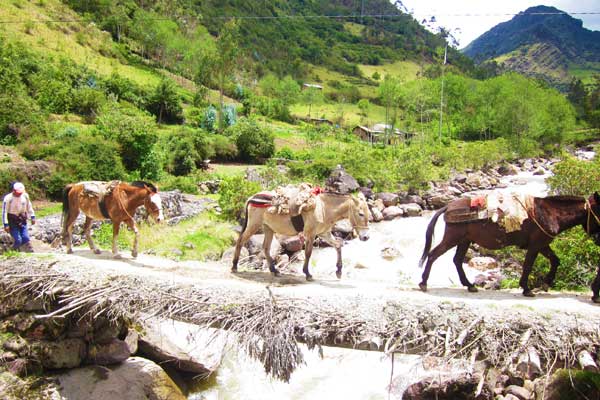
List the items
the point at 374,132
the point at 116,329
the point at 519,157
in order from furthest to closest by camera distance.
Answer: the point at 374,132
the point at 519,157
the point at 116,329

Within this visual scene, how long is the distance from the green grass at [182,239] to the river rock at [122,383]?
4186 mm

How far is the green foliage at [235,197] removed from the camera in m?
19.8

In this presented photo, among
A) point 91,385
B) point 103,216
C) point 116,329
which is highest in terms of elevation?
point 103,216

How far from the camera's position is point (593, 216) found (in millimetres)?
7648

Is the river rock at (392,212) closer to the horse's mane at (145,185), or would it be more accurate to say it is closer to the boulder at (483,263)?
the boulder at (483,263)

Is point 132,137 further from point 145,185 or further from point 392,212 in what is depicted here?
point 145,185

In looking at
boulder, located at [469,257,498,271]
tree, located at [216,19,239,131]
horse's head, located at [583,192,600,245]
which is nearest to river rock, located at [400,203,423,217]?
boulder, located at [469,257,498,271]

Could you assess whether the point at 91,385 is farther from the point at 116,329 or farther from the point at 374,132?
the point at 374,132

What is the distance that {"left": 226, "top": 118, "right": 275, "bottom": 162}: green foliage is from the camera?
37.6 metres

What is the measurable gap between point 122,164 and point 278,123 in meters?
39.6

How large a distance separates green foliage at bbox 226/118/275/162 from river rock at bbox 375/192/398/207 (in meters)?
14.7

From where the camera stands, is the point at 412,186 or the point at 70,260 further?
the point at 412,186

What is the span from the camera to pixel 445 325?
20.7 ft

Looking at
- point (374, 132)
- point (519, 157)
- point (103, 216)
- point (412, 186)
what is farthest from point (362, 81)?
point (103, 216)
